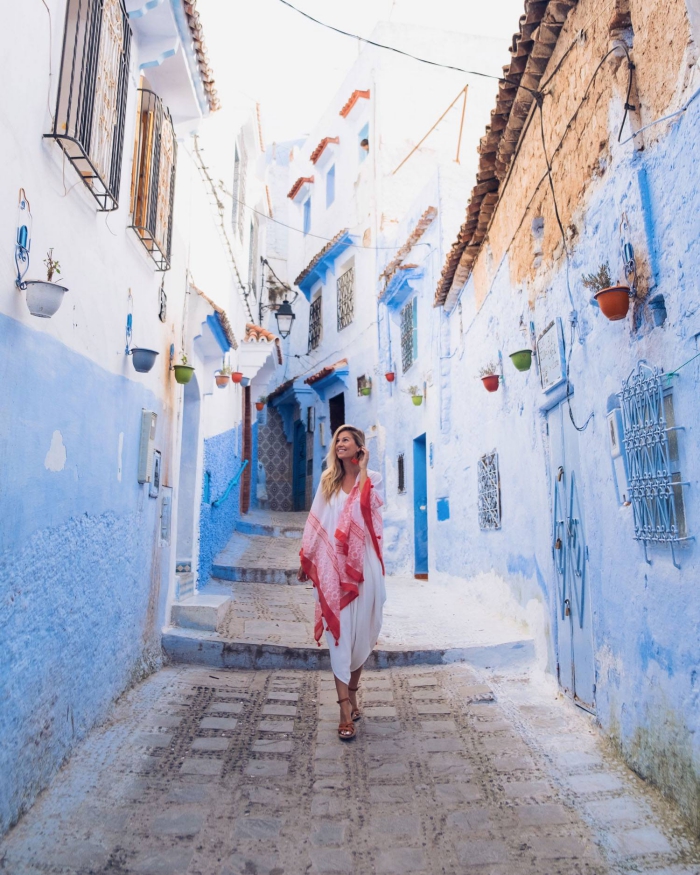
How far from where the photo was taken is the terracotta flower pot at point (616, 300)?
124 inches

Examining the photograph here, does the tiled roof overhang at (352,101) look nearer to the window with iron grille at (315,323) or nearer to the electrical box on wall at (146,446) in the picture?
the window with iron grille at (315,323)

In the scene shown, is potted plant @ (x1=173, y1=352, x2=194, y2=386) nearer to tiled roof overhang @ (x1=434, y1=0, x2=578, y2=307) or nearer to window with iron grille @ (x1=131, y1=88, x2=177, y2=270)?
window with iron grille @ (x1=131, y1=88, x2=177, y2=270)

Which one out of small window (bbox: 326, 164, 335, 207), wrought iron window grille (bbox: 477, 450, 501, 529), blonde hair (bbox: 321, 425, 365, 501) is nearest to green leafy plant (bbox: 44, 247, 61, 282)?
blonde hair (bbox: 321, 425, 365, 501)

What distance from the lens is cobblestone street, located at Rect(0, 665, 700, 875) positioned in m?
2.57

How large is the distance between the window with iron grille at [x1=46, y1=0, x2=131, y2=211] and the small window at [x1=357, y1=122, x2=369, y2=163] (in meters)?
10.9

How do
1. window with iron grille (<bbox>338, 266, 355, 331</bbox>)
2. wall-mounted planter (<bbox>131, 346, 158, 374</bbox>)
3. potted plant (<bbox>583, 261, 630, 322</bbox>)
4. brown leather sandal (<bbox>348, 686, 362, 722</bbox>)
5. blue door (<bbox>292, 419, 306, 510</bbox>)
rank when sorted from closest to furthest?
potted plant (<bbox>583, 261, 630, 322</bbox>) → brown leather sandal (<bbox>348, 686, 362, 722</bbox>) → wall-mounted planter (<bbox>131, 346, 158, 374</bbox>) → window with iron grille (<bbox>338, 266, 355, 331</bbox>) → blue door (<bbox>292, 419, 306, 510</bbox>)

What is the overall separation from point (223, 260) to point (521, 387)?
194 inches

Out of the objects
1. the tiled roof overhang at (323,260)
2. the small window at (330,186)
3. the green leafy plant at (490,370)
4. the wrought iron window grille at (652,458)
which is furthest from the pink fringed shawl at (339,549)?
the small window at (330,186)

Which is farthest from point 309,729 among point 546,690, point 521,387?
point 521,387

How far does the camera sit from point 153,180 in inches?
191

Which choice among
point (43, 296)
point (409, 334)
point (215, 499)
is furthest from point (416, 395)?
point (43, 296)

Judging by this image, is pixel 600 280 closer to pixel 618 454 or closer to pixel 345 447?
pixel 618 454

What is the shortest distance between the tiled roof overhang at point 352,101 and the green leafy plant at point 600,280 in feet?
40.3

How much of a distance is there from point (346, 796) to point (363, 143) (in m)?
13.8
